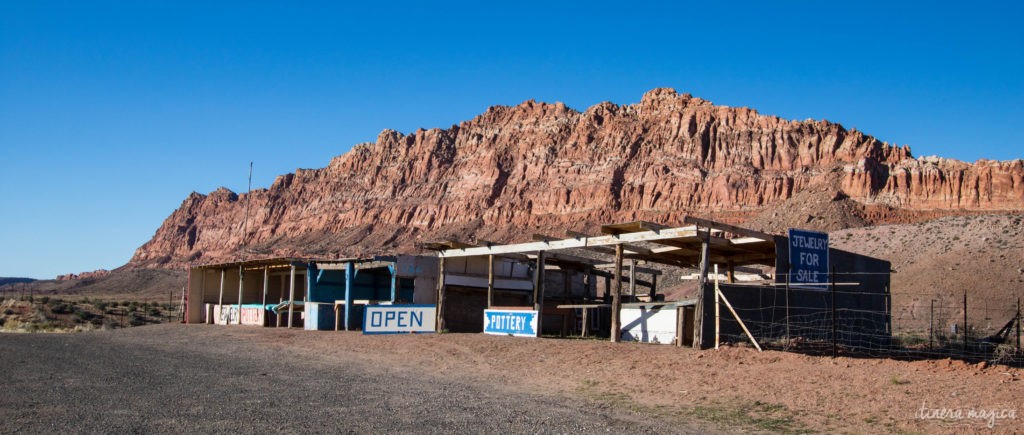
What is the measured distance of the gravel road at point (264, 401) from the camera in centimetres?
891

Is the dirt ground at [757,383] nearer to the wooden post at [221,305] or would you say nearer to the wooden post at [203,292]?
the wooden post at [221,305]

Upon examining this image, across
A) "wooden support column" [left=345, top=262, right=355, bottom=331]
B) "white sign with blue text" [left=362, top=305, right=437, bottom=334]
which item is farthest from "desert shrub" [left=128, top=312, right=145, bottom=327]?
"white sign with blue text" [left=362, top=305, right=437, bottom=334]

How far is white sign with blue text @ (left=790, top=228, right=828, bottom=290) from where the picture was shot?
58.2 ft

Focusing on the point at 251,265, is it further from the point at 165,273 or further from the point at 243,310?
the point at 165,273

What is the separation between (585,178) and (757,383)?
11012 centimetres

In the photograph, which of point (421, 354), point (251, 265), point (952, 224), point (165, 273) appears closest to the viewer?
point (421, 354)

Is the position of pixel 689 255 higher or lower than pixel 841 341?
higher

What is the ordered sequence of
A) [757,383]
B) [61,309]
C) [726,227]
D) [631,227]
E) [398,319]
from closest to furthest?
[757,383], [726,227], [631,227], [398,319], [61,309]

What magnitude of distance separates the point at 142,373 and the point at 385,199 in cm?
12916

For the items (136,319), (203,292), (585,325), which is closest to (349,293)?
(585,325)

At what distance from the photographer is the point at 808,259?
18156mm

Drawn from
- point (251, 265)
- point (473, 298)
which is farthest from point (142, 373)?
point (251, 265)

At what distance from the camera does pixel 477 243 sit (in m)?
23.1

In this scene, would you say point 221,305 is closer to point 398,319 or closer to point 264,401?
point 398,319
